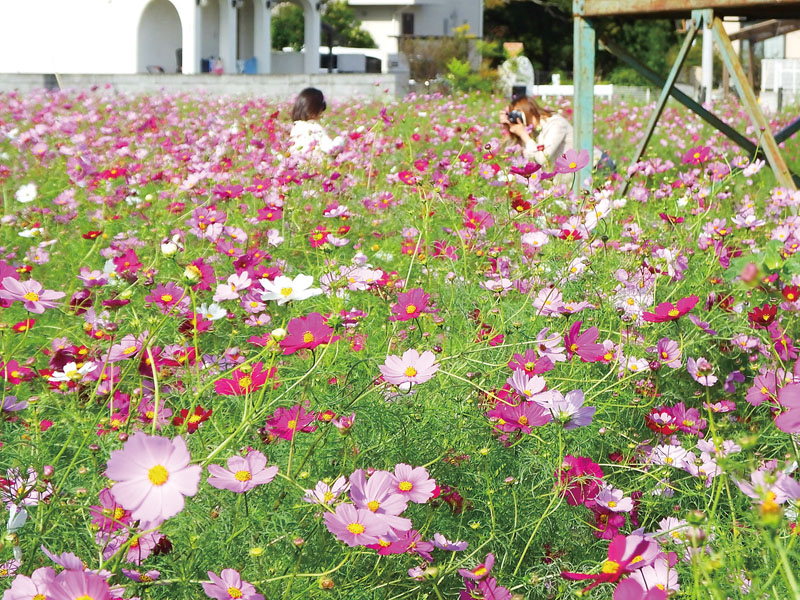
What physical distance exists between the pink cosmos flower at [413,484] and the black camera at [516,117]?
4.43m

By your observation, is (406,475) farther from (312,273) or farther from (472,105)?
(472,105)

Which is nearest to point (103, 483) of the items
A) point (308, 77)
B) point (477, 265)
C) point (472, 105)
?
point (477, 265)

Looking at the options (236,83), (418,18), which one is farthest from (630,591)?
(418,18)

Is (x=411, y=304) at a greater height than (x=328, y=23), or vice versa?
(x=328, y=23)

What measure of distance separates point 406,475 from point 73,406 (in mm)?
503

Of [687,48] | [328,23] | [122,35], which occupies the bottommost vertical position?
[687,48]

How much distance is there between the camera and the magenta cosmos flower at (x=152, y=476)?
920 millimetres

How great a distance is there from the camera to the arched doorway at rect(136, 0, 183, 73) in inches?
782

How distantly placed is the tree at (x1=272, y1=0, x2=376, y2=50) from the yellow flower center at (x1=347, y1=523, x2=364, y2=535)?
29664mm

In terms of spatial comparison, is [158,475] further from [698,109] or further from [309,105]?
[309,105]

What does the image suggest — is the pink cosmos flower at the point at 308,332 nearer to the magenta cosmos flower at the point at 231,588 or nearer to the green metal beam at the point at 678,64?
the magenta cosmos flower at the point at 231,588

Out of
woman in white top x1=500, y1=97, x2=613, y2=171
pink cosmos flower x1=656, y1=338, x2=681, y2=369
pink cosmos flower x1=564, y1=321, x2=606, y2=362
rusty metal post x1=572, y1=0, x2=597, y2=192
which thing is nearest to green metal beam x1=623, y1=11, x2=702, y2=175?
rusty metal post x1=572, y1=0, x2=597, y2=192

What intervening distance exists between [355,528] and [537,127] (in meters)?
4.66

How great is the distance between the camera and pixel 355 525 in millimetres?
1102
